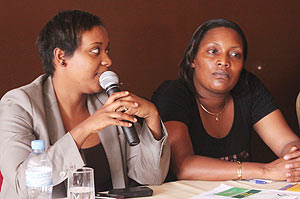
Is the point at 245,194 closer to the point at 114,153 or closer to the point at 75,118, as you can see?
the point at 114,153

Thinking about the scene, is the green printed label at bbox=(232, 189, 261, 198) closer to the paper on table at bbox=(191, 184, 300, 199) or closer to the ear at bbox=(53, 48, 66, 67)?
the paper on table at bbox=(191, 184, 300, 199)

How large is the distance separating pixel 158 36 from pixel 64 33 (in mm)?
1179

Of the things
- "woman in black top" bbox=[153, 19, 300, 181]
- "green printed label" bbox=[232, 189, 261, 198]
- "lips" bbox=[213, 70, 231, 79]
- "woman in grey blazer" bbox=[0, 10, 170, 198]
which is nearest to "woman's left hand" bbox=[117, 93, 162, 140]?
"woman in grey blazer" bbox=[0, 10, 170, 198]

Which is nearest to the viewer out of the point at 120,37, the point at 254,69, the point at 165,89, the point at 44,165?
the point at 44,165

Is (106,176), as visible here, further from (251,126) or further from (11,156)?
(251,126)

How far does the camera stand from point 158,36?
10.1 feet

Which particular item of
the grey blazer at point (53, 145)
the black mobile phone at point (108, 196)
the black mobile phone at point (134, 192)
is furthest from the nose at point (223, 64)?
the black mobile phone at point (108, 196)

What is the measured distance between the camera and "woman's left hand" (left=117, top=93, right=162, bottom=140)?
1.79 m

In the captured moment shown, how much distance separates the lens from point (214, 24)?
263 centimetres

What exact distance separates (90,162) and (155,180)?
314 millimetres

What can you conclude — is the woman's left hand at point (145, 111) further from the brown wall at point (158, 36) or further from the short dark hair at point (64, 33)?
the brown wall at point (158, 36)

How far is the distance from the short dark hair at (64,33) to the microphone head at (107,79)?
0.65 feet

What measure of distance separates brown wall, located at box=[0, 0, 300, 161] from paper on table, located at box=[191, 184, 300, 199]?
1432 millimetres

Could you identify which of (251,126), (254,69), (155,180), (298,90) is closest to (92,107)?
(155,180)
